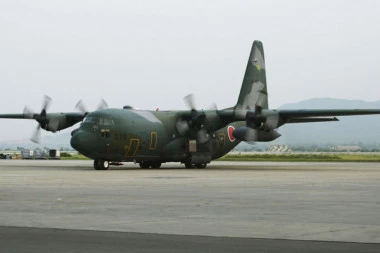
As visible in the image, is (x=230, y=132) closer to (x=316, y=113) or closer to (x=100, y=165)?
(x=316, y=113)

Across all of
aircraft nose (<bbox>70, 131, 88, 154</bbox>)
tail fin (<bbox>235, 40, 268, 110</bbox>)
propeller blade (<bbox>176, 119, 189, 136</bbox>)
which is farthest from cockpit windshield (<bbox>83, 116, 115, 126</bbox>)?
tail fin (<bbox>235, 40, 268, 110</bbox>)

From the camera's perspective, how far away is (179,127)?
180 ft

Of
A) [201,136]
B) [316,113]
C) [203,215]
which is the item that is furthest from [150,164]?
[203,215]

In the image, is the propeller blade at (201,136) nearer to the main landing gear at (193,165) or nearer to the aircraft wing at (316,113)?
the main landing gear at (193,165)

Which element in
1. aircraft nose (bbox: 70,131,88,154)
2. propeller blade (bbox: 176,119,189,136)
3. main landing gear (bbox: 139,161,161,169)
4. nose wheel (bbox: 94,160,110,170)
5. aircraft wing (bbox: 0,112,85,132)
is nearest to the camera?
aircraft nose (bbox: 70,131,88,154)

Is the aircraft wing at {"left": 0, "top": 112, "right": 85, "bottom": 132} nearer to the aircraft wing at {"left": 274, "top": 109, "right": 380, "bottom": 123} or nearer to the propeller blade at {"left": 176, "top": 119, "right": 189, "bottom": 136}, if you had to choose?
the propeller blade at {"left": 176, "top": 119, "right": 189, "bottom": 136}

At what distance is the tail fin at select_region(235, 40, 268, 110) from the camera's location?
5841cm

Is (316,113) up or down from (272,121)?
up

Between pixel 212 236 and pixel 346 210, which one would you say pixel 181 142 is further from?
pixel 212 236

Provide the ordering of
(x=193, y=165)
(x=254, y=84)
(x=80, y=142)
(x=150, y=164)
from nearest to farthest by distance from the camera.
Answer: (x=80, y=142) → (x=150, y=164) → (x=193, y=165) → (x=254, y=84)

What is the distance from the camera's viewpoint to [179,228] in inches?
606

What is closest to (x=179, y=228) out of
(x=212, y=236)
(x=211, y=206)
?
(x=212, y=236)

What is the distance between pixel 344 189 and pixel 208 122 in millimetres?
27766

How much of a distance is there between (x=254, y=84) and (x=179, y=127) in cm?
794
